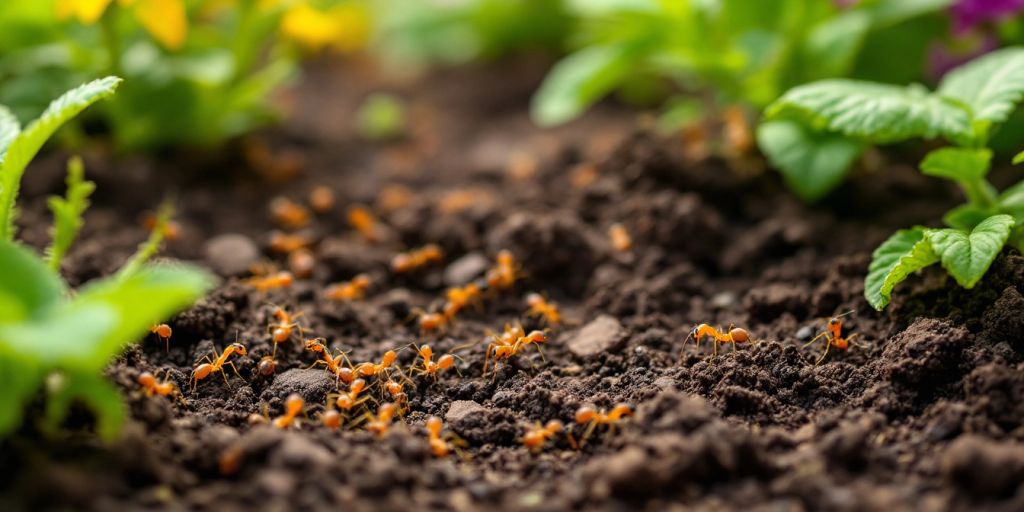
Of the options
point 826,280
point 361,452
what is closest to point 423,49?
point 826,280

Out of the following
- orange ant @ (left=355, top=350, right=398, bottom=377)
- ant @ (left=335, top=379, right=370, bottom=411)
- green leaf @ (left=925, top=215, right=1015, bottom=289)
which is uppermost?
orange ant @ (left=355, top=350, right=398, bottom=377)

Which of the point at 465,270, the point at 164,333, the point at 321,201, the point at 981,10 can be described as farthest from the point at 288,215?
the point at 981,10

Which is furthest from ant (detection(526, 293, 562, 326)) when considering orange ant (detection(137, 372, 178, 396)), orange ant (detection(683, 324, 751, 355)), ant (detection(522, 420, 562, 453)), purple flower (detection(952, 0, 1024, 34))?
purple flower (detection(952, 0, 1024, 34))

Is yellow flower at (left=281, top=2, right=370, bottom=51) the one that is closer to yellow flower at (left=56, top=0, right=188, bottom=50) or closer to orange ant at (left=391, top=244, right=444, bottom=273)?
yellow flower at (left=56, top=0, right=188, bottom=50)

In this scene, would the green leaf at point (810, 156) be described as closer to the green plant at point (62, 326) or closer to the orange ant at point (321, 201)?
the orange ant at point (321, 201)

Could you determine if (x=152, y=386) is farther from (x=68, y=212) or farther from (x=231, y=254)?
(x=231, y=254)

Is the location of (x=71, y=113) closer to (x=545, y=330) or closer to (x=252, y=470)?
(x=252, y=470)

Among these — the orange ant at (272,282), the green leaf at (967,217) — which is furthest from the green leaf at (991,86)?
the orange ant at (272,282)

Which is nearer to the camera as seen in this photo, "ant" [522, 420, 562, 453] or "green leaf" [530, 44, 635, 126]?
"ant" [522, 420, 562, 453]
